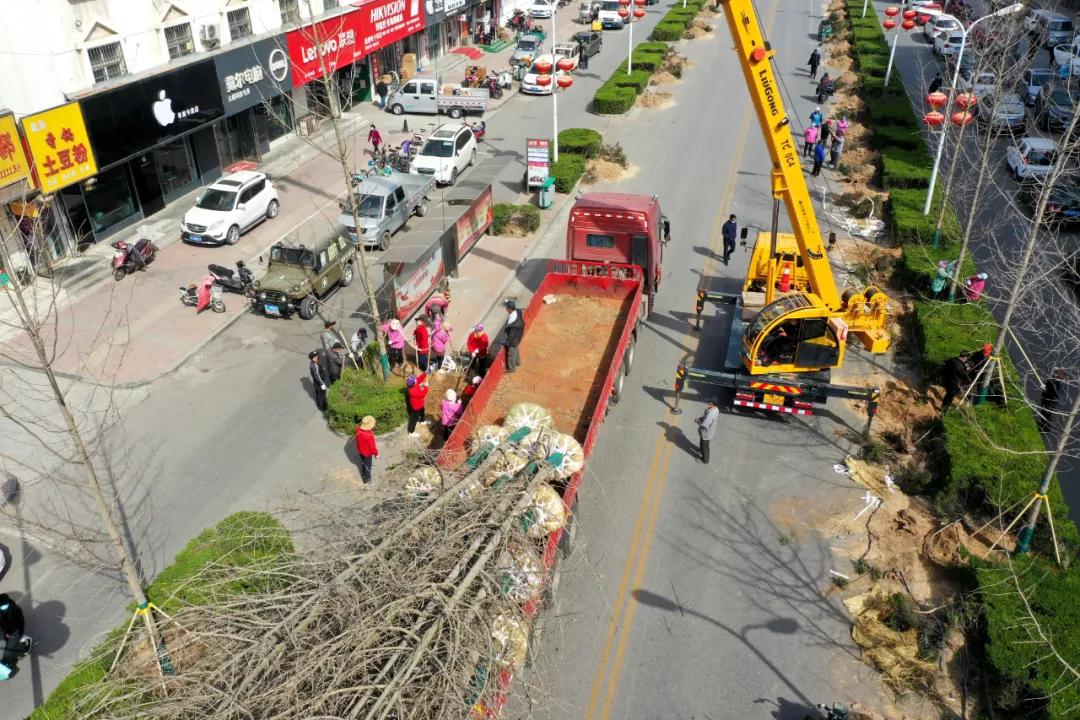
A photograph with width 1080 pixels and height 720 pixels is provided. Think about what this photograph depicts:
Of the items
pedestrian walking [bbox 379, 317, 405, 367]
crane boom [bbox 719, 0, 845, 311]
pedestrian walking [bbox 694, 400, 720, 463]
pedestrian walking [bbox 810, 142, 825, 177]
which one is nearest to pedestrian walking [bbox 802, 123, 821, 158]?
pedestrian walking [bbox 810, 142, 825, 177]

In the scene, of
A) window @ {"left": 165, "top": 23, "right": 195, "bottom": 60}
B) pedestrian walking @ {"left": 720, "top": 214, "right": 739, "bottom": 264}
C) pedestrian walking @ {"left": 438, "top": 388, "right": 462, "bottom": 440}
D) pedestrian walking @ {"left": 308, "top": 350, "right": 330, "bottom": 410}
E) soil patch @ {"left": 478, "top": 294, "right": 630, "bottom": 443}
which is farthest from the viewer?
window @ {"left": 165, "top": 23, "right": 195, "bottom": 60}

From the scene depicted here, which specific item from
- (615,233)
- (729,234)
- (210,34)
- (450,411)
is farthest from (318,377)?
(210,34)

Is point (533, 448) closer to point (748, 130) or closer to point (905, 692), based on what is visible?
point (905, 692)

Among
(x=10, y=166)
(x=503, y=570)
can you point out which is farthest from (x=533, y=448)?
(x=10, y=166)

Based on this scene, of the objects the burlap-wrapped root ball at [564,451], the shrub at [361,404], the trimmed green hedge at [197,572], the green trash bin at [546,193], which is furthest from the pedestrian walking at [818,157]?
the trimmed green hedge at [197,572]

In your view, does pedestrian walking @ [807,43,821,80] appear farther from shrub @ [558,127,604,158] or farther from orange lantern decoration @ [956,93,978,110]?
orange lantern decoration @ [956,93,978,110]

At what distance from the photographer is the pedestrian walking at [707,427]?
50.0ft

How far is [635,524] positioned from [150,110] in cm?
1947

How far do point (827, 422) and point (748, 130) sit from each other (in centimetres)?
2132

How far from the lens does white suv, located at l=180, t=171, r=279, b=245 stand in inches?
955

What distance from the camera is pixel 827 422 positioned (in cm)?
1711

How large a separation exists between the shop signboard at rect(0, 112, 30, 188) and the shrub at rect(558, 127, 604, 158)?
1770cm

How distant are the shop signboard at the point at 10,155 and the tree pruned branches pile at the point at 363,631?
14.7 m

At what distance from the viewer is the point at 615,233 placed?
64.3 feet
